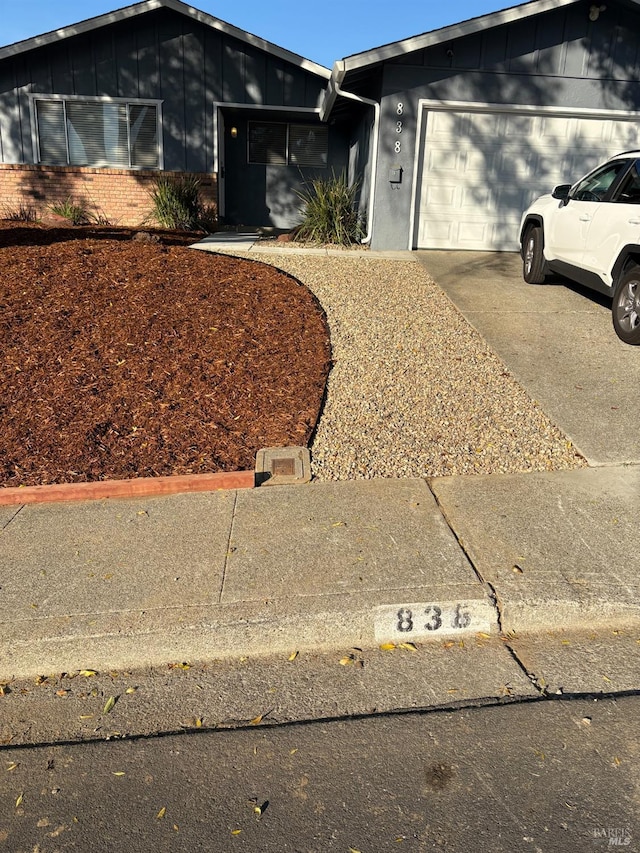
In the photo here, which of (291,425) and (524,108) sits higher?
(524,108)

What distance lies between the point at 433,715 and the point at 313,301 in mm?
6515

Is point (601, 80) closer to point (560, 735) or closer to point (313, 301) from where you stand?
point (313, 301)

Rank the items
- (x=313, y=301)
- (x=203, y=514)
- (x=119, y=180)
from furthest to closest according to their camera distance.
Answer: (x=119, y=180) → (x=313, y=301) → (x=203, y=514)

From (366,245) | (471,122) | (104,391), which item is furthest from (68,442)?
(471,122)

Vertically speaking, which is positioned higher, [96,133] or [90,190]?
[96,133]

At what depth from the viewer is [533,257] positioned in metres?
9.91

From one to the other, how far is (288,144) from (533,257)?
9.86 meters

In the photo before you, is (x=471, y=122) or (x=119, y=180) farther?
(x=119, y=180)

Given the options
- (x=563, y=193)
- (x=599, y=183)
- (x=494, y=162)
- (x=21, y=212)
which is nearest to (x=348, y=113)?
(x=494, y=162)

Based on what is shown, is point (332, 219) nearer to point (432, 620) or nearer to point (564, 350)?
point (564, 350)

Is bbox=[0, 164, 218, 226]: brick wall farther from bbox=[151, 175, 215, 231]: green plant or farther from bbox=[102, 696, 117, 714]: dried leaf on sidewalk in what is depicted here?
bbox=[102, 696, 117, 714]: dried leaf on sidewalk

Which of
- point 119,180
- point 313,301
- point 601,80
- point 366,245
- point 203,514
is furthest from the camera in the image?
point 119,180

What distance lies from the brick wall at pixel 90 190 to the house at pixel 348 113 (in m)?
0.04

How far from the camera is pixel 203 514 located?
459 cm
